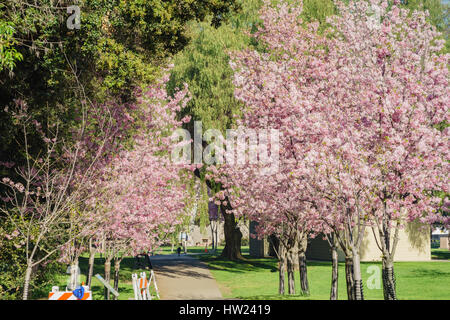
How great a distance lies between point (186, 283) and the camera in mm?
24859

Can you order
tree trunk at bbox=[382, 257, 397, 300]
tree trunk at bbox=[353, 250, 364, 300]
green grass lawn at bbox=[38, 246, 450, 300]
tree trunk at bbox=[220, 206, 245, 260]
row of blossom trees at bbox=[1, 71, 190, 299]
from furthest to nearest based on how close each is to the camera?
tree trunk at bbox=[220, 206, 245, 260] → green grass lawn at bbox=[38, 246, 450, 300] → row of blossom trees at bbox=[1, 71, 190, 299] → tree trunk at bbox=[382, 257, 397, 300] → tree trunk at bbox=[353, 250, 364, 300]

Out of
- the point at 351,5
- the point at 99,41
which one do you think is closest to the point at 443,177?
the point at 351,5

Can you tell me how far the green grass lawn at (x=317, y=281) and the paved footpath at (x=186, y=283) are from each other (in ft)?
1.91

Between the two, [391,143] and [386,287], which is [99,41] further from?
[386,287]

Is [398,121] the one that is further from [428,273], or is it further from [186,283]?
[428,273]

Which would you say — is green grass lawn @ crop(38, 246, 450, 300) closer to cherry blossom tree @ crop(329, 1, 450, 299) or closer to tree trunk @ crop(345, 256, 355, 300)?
tree trunk @ crop(345, 256, 355, 300)

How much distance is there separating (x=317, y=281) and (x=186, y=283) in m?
6.51

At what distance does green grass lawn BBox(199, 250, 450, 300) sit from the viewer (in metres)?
19.7

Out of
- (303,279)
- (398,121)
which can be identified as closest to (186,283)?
(303,279)

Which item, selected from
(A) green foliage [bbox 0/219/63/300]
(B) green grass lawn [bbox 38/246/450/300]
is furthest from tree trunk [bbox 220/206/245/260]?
(A) green foliage [bbox 0/219/63/300]

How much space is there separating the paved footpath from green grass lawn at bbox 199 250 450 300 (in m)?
0.58

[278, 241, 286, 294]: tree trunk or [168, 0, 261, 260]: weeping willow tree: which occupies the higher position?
[168, 0, 261, 260]: weeping willow tree
